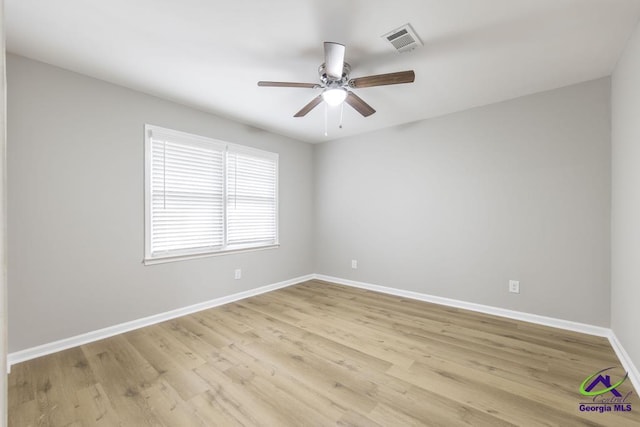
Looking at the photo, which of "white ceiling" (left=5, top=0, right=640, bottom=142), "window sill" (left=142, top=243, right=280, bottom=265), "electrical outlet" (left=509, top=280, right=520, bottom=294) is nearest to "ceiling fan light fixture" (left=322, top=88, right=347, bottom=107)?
"white ceiling" (left=5, top=0, right=640, bottom=142)

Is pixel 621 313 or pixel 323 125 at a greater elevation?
pixel 323 125

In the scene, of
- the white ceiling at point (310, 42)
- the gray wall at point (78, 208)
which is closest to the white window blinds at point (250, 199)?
the gray wall at point (78, 208)

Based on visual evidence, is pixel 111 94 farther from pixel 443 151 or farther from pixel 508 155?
pixel 508 155

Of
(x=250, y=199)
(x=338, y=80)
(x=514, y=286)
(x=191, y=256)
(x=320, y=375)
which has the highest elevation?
(x=338, y=80)

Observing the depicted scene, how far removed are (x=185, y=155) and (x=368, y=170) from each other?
8.37 ft

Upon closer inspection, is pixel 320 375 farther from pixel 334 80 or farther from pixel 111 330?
pixel 334 80

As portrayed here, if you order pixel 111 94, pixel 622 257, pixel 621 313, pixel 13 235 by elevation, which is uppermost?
pixel 111 94

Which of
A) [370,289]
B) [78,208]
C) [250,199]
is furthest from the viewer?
[370,289]

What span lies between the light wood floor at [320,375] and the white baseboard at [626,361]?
71 mm

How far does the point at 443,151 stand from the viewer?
134 inches

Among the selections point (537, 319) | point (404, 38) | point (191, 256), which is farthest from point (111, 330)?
point (537, 319)

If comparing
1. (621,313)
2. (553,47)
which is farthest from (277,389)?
(553,47)

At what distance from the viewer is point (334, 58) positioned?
182 centimetres

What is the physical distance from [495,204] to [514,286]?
93cm
